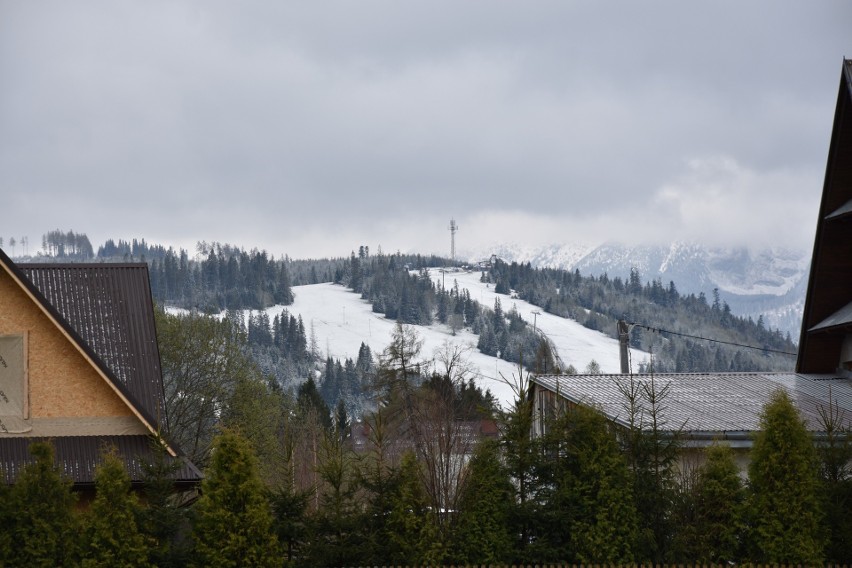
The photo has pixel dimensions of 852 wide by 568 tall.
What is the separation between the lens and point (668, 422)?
2314cm

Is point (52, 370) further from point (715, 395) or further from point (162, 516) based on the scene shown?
point (715, 395)

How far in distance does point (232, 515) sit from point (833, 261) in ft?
58.2

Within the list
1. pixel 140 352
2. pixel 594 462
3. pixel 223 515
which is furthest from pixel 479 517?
pixel 140 352

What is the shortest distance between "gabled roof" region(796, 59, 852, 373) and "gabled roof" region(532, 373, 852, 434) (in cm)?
89

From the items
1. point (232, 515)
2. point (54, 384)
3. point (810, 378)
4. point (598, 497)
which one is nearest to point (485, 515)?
point (598, 497)

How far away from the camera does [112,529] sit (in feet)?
55.8

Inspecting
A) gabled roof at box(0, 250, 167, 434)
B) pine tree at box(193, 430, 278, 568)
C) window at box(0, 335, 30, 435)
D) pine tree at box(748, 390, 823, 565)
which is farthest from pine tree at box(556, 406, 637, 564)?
window at box(0, 335, 30, 435)

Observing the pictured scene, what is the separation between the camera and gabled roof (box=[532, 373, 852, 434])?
23.3m

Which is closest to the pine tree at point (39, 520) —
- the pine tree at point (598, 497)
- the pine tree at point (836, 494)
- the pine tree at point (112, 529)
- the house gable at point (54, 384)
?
the pine tree at point (112, 529)

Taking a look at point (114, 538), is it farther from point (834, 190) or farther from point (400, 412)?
point (400, 412)

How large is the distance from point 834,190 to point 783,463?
10.6 meters

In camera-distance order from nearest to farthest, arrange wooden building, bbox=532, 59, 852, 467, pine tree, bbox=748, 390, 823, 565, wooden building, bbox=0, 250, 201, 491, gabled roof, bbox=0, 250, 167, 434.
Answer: pine tree, bbox=748, 390, 823, 565, wooden building, bbox=0, 250, 201, 491, gabled roof, bbox=0, 250, 167, 434, wooden building, bbox=532, 59, 852, 467

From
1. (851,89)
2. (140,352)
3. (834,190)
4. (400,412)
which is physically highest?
(851,89)

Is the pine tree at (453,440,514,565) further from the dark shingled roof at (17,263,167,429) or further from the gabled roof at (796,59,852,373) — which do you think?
the gabled roof at (796,59,852,373)
